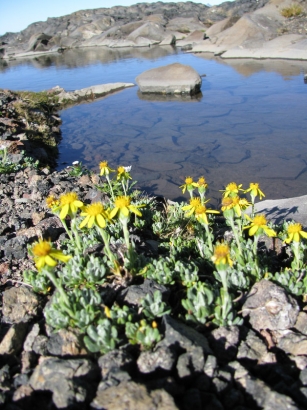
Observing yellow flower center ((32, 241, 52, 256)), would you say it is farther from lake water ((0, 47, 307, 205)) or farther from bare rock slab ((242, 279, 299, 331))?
lake water ((0, 47, 307, 205))

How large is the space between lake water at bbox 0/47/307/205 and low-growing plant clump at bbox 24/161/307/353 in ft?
10.3

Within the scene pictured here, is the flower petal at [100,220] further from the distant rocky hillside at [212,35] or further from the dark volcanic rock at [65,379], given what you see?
the distant rocky hillside at [212,35]

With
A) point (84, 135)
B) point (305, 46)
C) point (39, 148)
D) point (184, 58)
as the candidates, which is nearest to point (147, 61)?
point (184, 58)

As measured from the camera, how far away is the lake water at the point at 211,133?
7668 millimetres

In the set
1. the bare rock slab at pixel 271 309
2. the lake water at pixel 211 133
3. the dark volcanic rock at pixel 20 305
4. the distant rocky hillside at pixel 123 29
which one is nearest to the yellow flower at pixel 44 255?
the dark volcanic rock at pixel 20 305

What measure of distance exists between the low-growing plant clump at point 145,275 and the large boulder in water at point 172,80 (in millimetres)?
10833

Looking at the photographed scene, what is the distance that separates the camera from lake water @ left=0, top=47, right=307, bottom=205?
7668 millimetres

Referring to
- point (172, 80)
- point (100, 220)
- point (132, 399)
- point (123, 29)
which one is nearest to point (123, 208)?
point (100, 220)

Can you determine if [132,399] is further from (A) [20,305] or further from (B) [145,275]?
(A) [20,305]

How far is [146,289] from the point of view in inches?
117

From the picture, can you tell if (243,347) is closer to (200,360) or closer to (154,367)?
(200,360)

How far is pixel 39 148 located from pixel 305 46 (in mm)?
14691

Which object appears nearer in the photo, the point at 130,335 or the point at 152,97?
the point at 130,335

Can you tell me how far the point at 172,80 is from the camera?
14.5 m
